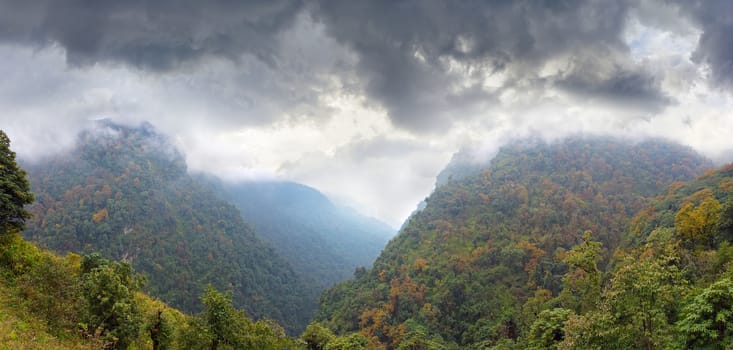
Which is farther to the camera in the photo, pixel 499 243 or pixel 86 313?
pixel 499 243

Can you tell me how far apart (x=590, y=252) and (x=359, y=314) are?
65842 mm

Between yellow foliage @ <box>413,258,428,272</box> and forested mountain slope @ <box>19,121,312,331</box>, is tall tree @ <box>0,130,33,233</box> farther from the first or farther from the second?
forested mountain slope @ <box>19,121,312,331</box>

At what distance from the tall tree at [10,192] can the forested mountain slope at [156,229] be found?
106m

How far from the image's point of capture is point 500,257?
3765 inches

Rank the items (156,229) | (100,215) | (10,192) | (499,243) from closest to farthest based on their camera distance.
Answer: (10,192) → (499,243) → (100,215) → (156,229)

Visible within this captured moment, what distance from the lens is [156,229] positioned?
Answer: 5846 inches

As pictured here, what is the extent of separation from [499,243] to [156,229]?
129 meters

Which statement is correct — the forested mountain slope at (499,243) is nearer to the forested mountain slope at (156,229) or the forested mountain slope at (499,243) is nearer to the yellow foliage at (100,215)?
the forested mountain slope at (156,229)

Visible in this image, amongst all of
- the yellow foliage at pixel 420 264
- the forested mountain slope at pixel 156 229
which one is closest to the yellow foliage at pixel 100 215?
the forested mountain slope at pixel 156 229

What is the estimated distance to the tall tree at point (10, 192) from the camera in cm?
2459

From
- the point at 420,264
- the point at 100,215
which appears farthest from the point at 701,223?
the point at 100,215

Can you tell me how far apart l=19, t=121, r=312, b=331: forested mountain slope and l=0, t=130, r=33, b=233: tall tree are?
10600 centimetres

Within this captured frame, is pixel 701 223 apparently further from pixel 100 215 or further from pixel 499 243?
pixel 100 215

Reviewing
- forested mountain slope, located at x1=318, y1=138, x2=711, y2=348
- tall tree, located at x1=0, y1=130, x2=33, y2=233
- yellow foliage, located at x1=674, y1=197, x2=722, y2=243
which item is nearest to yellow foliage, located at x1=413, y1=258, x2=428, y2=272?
forested mountain slope, located at x1=318, y1=138, x2=711, y2=348
